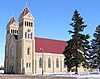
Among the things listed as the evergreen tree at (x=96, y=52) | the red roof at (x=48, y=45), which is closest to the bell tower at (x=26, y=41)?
the red roof at (x=48, y=45)

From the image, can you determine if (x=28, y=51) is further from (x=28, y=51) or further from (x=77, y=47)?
(x=77, y=47)

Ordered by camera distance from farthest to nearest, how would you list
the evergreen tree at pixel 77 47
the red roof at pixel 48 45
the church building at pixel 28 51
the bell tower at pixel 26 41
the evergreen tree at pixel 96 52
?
1. the red roof at pixel 48 45
2. the church building at pixel 28 51
3. the bell tower at pixel 26 41
4. the evergreen tree at pixel 96 52
5. the evergreen tree at pixel 77 47

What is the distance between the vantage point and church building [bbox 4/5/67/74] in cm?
8188

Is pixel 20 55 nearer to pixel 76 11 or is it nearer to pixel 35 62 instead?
pixel 35 62

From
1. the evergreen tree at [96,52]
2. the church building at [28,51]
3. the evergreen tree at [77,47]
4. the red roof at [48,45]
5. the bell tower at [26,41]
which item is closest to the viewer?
the evergreen tree at [77,47]

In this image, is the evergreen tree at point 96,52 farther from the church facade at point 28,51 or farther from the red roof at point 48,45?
the red roof at point 48,45

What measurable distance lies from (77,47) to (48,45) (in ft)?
118

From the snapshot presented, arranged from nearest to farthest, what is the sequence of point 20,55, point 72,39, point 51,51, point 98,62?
point 72,39 < point 98,62 < point 20,55 < point 51,51

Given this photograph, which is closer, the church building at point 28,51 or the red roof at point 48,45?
the church building at point 28,51

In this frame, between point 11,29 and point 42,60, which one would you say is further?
point 11,29

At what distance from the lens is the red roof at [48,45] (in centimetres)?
8656

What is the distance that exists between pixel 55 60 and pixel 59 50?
4885 mm

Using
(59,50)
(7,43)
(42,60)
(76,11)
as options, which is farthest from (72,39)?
(7,43)

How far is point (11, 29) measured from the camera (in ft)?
305
